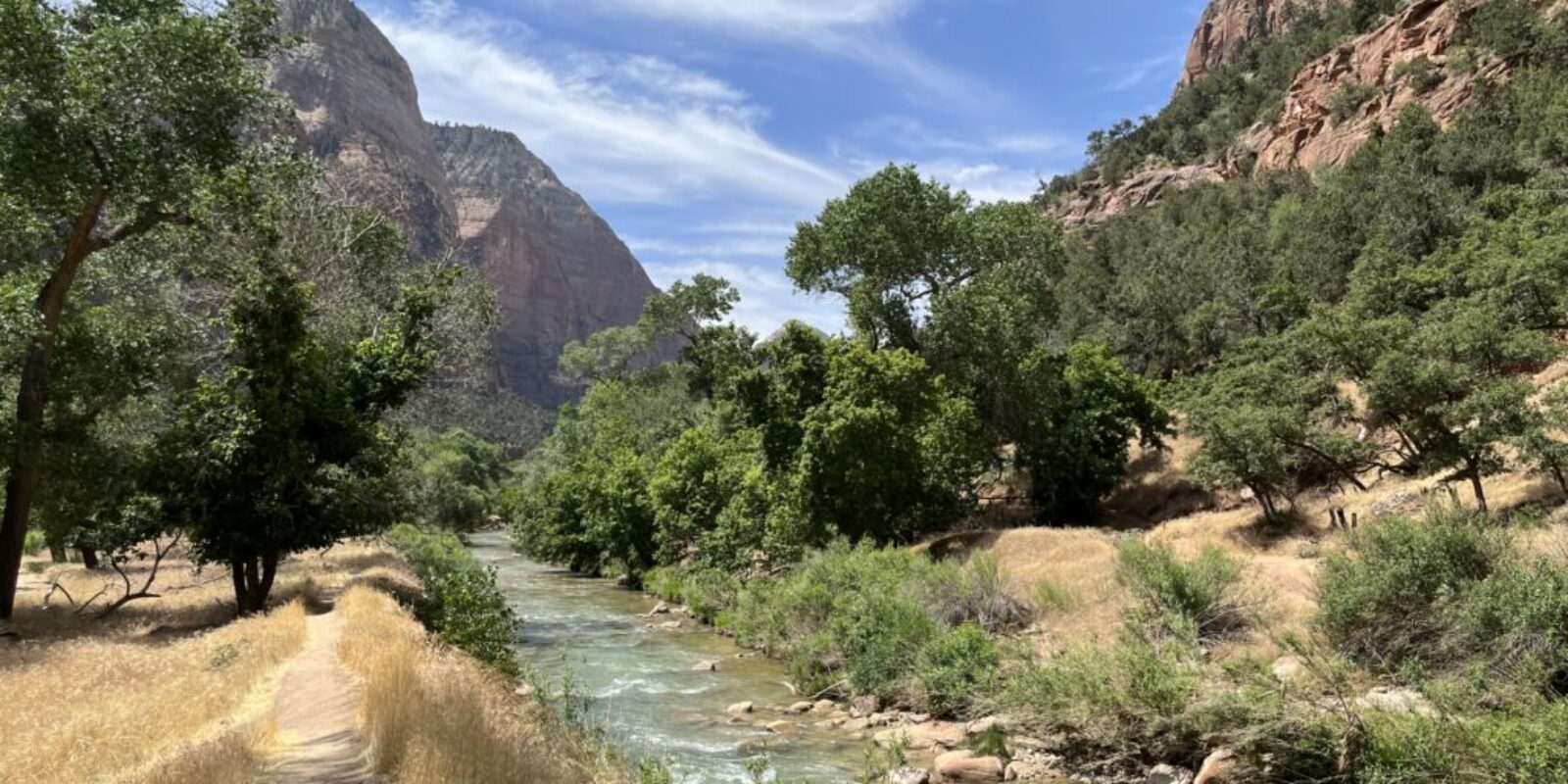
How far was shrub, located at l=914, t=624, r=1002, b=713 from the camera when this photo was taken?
707 inches

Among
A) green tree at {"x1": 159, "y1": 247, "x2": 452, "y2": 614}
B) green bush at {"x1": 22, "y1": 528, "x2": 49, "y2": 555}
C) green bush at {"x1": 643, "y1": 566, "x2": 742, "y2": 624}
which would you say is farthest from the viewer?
green bush at {"x1": 22, "y1": 528, "x2": 49, "y2": 555}

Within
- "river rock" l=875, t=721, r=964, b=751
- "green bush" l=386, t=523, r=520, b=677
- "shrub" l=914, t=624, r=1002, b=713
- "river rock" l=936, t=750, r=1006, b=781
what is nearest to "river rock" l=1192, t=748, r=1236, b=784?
"river rock" l=936, t=750, r=1006, b=781

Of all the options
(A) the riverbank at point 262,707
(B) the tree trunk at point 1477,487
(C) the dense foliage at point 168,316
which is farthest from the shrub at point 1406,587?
(C) the dense foliage at point 168,316

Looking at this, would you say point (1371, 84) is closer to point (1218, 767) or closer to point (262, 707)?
point (1218, 767)

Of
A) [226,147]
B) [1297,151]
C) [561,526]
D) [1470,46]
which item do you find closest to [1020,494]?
[561,526]

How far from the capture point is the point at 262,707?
37.4 ft

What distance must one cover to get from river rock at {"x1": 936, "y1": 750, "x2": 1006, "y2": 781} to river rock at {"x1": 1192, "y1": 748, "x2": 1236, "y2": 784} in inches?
125

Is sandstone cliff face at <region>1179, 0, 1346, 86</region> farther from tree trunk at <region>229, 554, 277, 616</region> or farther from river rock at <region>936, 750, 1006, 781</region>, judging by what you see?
tree trunk at <region>229, 554, 277, 616</region>

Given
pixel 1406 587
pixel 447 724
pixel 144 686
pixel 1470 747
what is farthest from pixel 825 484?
pixel 447 724

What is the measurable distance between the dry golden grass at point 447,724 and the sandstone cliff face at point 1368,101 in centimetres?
8410

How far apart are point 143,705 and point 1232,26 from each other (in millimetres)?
196230

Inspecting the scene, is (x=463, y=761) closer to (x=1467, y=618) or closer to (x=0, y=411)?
(x=1467, y=618)

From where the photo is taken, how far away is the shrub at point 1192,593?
758 inches

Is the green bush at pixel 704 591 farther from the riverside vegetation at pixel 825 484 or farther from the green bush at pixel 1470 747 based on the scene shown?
the green bush at pixel 1470 747
